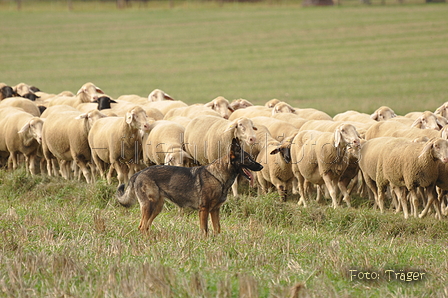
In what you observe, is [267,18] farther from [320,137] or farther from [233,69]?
[320,137]

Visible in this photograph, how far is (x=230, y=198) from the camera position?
1015 centimetres

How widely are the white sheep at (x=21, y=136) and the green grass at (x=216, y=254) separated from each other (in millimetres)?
4255

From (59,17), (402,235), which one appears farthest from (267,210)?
(59,17)

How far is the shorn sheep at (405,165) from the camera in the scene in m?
9.65

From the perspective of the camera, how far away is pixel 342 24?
4688cm

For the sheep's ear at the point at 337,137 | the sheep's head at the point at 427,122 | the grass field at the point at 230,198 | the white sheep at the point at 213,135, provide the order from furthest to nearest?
the sheep's head at the point at 427,122 < the white sheep at the point at 213,135 < the sheep's ear at the point at 337,137 < the grass field at the point at 230,198

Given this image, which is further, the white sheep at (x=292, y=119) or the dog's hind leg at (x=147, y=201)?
the white sheep at (x=292, y=119)

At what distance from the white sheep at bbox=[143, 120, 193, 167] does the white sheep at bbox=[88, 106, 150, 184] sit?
0.23 meters

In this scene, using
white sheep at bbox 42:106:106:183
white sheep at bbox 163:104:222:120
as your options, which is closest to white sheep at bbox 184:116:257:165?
white sheep at bbox 163:104:222:120

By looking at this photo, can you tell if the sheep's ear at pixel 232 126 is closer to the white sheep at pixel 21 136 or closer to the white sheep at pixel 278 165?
the white sheep at pixel 278 165

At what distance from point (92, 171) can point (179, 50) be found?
108ft

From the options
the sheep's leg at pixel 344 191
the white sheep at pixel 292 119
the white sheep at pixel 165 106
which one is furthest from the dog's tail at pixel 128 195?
the white sheep at pixel 165 106

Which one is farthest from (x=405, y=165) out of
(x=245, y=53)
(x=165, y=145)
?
(x=245, y=53)

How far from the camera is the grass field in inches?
218
